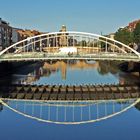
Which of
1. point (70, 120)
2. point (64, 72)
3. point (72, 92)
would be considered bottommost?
point (70, 120)

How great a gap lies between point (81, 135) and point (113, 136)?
4.78 feet

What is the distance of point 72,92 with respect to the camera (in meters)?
37.9

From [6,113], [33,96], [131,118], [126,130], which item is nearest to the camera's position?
[126,130]

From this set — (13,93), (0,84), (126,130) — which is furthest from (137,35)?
(126,130)

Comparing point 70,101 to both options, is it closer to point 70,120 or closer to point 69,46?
point 70,120

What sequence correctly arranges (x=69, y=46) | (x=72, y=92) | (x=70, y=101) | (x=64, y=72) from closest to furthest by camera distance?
(x=70, y=101)
(x=72, y=92)
(x=64, y=72)
(x=69, y=46)

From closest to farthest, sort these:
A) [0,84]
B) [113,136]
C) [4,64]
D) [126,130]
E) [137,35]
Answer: [113,136] < [126,130] < [0,84] < [4,64] < [137,35]

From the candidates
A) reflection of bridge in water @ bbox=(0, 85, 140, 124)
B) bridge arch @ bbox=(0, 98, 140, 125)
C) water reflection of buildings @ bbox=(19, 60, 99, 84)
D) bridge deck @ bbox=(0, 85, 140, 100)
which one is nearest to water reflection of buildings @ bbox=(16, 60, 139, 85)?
water reflection of buildings @ bbox=(19, 60, 99, 84)

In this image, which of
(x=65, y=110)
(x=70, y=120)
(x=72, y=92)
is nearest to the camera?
(x=70, y=120)

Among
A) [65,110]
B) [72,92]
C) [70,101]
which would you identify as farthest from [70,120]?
[72,92]

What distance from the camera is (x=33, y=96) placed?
3541 centimetres

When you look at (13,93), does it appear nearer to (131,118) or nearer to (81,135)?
(131,118)

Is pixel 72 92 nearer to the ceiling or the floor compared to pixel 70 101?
nearer to the ceiling

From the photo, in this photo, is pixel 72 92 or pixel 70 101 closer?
pixel 70 101
